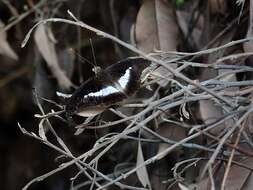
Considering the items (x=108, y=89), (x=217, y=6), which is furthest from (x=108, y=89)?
(x=217, y=6)

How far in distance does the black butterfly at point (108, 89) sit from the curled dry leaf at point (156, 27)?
251 millimetres

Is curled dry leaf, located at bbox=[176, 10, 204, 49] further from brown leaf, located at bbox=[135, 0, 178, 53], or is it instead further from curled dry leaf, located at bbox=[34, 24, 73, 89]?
curled dry leaf, located at bbox=[34, 24, 73, 89]

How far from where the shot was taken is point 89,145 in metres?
1.43

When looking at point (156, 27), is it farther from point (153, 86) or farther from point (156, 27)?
point (153, 86)

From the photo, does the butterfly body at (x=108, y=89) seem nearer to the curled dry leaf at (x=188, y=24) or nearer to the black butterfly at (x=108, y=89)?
the black butterfly at (x=108, y=89)

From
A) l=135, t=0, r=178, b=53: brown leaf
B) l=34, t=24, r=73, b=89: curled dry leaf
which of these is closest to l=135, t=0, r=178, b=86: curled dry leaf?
l=135, t=0, r=178, b=53: brown leaf

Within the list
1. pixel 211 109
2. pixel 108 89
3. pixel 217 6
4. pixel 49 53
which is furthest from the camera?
pixel 49 53

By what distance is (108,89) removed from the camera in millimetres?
715

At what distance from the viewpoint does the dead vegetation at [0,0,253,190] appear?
72 cm

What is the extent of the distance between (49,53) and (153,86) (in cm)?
30

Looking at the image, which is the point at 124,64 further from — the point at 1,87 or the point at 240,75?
the point at 1,87

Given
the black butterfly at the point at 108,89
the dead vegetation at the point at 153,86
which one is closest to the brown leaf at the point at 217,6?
the dead vegetation at the point at 153,86

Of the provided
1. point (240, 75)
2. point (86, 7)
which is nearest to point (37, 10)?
point (86, 7)

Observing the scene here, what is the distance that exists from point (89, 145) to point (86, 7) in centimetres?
35
